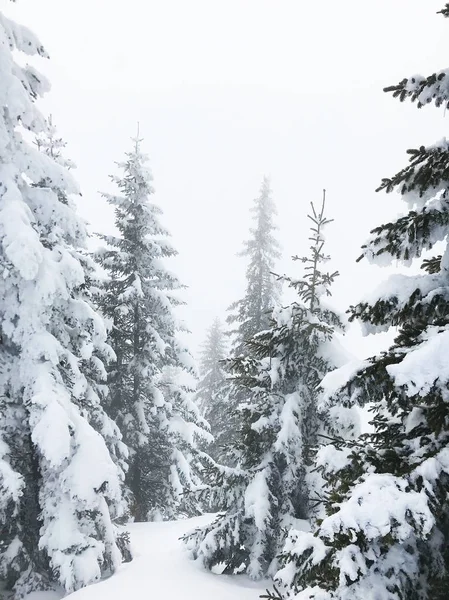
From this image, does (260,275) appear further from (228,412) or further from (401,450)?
(401,450)

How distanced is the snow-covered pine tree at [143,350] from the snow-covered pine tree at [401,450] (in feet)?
41.8

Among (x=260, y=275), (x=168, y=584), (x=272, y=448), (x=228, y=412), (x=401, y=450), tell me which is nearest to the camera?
(x=401, y=450)

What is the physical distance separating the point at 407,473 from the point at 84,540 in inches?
285

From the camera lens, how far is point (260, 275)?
77.5 feet

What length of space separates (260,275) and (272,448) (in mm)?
14961

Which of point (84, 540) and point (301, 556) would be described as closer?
point (301, 556)

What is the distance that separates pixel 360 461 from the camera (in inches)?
172

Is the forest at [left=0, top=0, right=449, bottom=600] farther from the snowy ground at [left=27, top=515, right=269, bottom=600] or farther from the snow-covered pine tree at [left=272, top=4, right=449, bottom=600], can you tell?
the snowy ground at [left=27, top=515, right=269, bottom=600]

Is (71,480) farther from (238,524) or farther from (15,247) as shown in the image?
(15,247)

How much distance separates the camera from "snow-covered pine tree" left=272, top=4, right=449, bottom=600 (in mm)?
3324

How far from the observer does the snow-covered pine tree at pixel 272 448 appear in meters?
8.84

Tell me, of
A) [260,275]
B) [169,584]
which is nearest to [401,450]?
[169,584]

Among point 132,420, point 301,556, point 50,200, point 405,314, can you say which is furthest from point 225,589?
point 132,420

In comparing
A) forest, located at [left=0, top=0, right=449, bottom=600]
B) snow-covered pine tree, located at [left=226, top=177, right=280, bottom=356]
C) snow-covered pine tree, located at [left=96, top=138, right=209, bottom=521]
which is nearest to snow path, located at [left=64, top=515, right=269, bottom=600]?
forest, located at [left=0, top=0, right=449, bottom=600]
